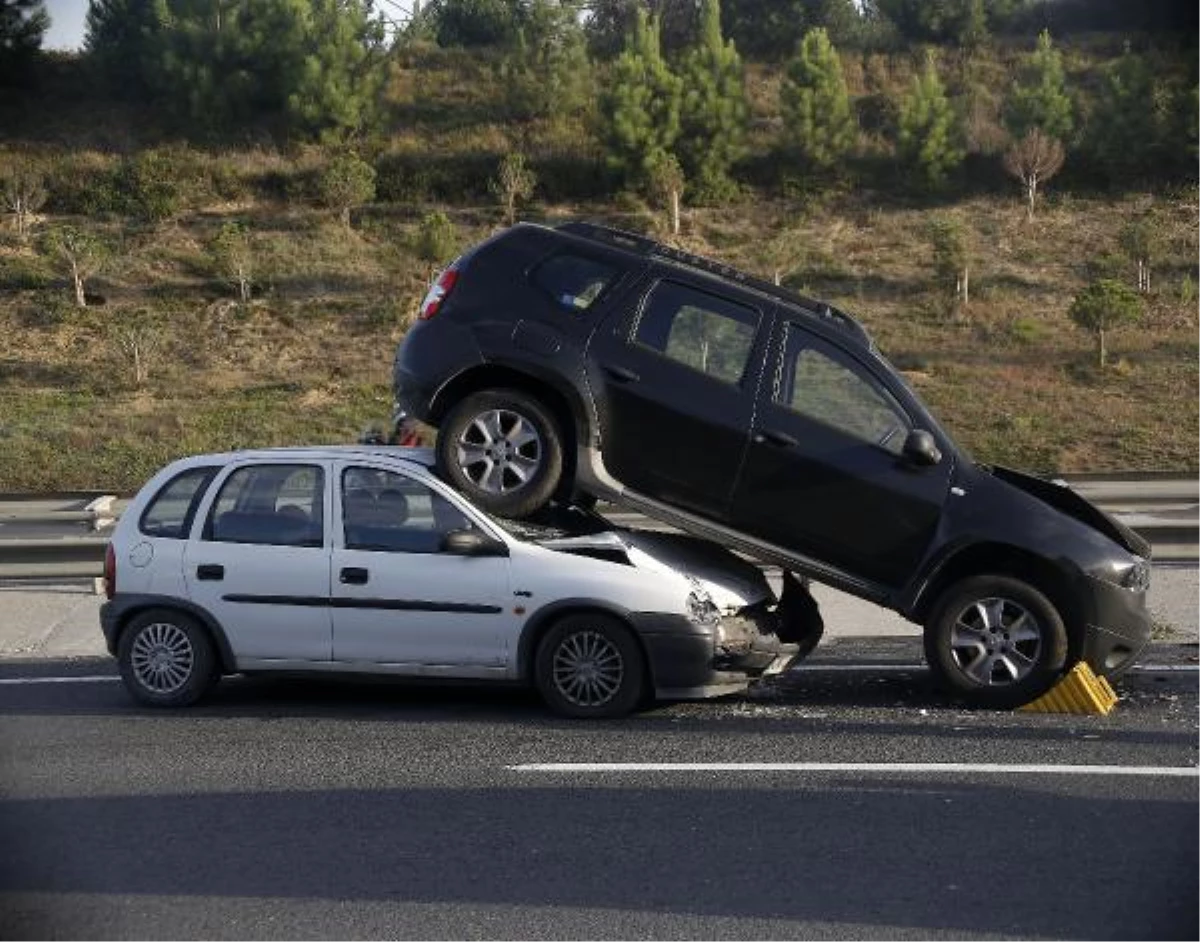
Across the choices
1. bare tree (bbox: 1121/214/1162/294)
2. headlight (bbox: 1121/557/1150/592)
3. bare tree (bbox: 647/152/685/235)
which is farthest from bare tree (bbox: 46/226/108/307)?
headlight (bbox: 1121/557/1150/592)

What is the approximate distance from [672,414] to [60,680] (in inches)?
172

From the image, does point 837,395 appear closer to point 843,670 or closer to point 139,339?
point 843,670

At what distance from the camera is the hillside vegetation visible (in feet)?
95.4

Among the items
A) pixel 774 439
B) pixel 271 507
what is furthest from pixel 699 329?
pixel 271 507

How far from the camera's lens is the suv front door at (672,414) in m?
8.77

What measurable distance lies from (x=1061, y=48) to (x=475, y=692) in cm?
4024

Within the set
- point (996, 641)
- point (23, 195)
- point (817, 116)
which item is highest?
point (817, 116)

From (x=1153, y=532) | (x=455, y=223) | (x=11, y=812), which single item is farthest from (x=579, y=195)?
(x=11, y=812)

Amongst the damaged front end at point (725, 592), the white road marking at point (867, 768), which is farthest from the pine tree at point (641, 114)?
the white road marking at point (867, 768)

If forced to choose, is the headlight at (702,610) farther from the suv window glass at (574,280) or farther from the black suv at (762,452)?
the suv window glass at (574,280)

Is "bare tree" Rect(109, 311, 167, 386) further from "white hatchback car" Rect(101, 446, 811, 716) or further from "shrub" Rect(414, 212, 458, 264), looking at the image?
"white hatchback car" Rect(101, 446, 811, 716)

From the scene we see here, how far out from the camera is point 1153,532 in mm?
14344

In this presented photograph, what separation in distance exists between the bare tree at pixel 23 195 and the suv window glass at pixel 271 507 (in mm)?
30255

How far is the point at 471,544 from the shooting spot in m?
8.72
